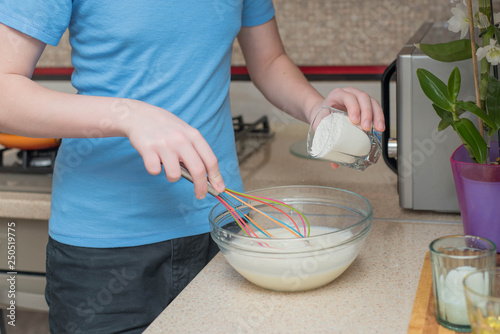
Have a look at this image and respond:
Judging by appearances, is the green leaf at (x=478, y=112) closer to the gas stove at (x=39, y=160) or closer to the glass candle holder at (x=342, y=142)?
the glass candle holder at (x=342, y=142)

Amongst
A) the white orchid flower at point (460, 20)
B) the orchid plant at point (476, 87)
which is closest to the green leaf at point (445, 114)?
the orchid plant at point (476, 87)

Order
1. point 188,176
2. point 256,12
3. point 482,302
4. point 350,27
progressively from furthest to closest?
point 350,27
point 256,12
point 188,176
point 482,302

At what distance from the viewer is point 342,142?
807mm

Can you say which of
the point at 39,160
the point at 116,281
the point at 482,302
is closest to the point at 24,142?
the point at 39,160

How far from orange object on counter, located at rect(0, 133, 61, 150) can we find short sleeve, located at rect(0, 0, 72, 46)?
2.51 ft

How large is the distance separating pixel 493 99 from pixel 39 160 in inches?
44.2

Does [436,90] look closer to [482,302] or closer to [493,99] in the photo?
[493,99]

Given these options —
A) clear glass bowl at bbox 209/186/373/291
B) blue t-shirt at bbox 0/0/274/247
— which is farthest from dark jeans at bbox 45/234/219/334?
clear glass bowl at bbox 209/186/373/291

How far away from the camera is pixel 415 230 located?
3.27ft

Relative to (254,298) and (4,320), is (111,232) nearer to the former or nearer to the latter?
(254,298)

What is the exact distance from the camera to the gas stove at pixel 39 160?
1398mm

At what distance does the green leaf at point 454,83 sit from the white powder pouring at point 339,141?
127 millimetres

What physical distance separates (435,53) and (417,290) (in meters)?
0.34

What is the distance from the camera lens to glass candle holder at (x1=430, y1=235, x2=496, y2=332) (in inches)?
26.0
